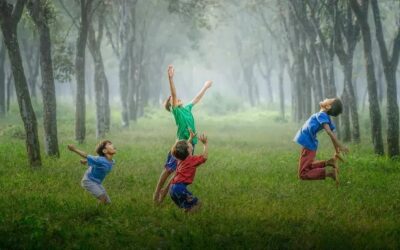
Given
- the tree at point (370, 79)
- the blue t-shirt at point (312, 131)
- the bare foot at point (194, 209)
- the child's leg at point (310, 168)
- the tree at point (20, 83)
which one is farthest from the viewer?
the tree at point (370, 79)

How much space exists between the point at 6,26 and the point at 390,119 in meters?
10.2

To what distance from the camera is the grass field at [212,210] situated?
21.9 feet

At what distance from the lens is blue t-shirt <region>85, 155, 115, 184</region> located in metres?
8.35

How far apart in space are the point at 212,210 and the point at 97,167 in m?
1.92

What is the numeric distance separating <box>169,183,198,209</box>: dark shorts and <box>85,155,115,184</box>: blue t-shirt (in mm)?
→ 1199

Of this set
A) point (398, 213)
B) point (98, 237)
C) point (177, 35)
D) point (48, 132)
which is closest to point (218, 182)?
point (398, 213)

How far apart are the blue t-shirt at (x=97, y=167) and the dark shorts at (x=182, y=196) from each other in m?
1.20

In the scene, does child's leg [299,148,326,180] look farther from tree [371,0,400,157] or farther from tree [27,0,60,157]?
tree [27,0,60,157]

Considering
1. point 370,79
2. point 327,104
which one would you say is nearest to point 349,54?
point 370,79

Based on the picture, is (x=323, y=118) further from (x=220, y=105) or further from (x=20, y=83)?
(x=220, y=105)

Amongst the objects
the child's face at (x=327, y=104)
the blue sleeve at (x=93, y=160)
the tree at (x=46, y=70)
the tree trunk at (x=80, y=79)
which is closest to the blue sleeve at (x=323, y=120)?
the child's face at (x=327, y=104)

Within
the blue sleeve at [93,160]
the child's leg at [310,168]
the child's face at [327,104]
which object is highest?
the child's face at [327,104]

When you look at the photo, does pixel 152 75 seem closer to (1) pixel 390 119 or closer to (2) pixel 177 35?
(2) pixel 177 35

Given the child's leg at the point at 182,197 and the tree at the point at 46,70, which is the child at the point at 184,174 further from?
the tree at the point at 46,70
